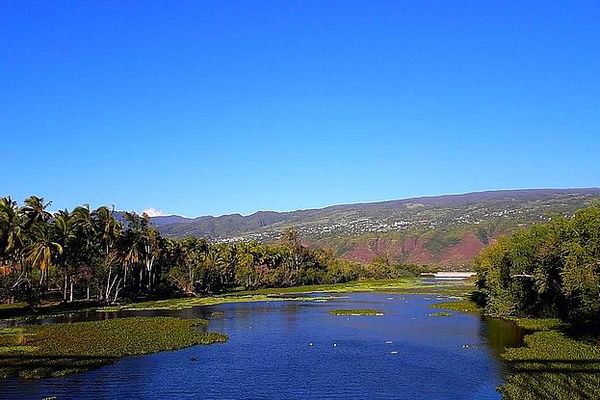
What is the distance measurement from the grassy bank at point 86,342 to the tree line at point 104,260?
27796mm

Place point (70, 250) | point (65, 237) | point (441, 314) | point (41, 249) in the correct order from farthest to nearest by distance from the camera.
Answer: point (70, 250), point (65, 237), point (41, 249), point (441, 314)

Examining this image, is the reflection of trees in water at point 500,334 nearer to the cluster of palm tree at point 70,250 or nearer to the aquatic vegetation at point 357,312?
the aquatic vegetation at point 357,312

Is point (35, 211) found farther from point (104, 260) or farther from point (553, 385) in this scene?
point (553, 385)

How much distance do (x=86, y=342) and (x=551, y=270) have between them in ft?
154

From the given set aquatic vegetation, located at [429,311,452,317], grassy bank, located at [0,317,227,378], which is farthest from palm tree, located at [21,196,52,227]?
aquatic vegetation, located at [429,311,452,317]

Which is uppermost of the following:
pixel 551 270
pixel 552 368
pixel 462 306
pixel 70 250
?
pixel 70 250

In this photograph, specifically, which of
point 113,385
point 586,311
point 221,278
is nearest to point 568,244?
point 586,311

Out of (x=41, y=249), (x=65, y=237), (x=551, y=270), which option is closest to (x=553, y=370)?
A: (x=551, y=270)

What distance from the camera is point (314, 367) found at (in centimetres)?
4275

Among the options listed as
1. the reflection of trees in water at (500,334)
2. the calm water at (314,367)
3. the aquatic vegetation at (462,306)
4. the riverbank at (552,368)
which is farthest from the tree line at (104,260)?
the riverbank at (552,368)

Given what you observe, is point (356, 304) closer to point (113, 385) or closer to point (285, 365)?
point (285, 365)

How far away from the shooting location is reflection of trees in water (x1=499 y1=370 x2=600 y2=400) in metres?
33.2

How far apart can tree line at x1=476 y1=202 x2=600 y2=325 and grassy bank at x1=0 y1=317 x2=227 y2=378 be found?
1305 inches

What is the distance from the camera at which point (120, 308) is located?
91188mm
